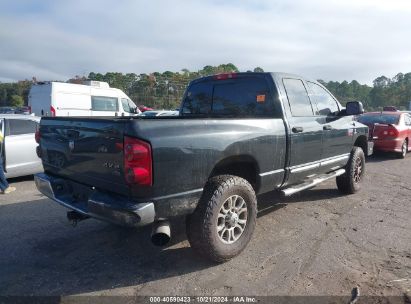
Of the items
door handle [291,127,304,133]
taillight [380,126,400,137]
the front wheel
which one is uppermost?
door handle [291,127,304,133]

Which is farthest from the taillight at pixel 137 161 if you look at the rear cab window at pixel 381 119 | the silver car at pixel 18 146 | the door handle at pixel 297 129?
the rear cab window at pixel 381 119

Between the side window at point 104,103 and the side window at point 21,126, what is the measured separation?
797 cm

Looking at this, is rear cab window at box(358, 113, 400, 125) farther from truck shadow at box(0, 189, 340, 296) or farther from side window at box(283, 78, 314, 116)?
truck shadow at box(0, 189, 340, 296)

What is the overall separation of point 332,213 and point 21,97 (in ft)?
193

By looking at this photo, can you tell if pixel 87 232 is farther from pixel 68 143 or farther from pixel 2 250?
pixel 68 143

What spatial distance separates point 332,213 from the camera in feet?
17.5

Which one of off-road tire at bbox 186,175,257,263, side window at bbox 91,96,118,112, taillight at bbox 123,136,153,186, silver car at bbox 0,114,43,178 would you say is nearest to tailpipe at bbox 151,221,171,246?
off-road tire at bbox 186,175,257,263

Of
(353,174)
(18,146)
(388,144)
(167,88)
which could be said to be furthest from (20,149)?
(167,88)

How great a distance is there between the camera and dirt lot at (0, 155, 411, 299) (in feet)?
10.5

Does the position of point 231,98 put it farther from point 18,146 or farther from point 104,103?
point 104,103

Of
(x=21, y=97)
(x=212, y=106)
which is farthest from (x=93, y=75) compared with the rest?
(x=212, y=106)

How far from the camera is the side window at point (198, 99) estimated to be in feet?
16.8

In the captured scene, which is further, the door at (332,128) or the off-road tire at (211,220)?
the door at (332,128)

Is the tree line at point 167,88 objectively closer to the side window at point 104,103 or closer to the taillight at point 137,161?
the taillight at point 137,161
